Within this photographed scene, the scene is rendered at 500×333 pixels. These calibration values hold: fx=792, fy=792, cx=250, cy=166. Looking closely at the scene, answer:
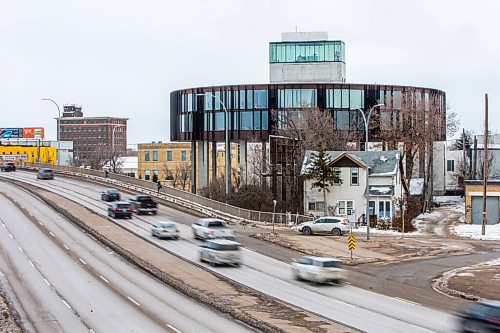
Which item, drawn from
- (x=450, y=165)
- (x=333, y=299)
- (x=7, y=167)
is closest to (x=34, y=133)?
(x=7, y=167)

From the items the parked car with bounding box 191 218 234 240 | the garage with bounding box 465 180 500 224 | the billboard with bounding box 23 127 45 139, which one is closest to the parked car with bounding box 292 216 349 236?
the parked car with bounding box 191 218 234 240

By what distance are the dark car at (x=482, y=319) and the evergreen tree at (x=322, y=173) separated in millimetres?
46450

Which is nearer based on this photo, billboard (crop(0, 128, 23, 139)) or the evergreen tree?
the evergreen tree

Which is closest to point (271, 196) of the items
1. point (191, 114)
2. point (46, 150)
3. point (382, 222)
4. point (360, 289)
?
point (382, 222)

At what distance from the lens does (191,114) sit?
109 meters

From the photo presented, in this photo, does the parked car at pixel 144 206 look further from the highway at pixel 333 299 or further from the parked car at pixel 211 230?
the parked car at pixel 211 230

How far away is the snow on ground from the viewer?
205 feet

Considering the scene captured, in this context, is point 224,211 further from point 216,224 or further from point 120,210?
point 216,224

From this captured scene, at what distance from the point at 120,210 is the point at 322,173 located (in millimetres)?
19067

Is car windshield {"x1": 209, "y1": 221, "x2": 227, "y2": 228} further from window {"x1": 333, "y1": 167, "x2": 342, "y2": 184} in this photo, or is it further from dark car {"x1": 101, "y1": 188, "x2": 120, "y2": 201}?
dark car {"x1": 101, "y1": 188, "x2": 120, "y2": 201}

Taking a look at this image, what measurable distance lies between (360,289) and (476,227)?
35.0 m

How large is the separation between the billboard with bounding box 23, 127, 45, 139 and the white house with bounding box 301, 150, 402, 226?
418ft

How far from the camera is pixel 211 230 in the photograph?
51.1 metres

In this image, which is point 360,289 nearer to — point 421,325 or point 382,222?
point 421,325
